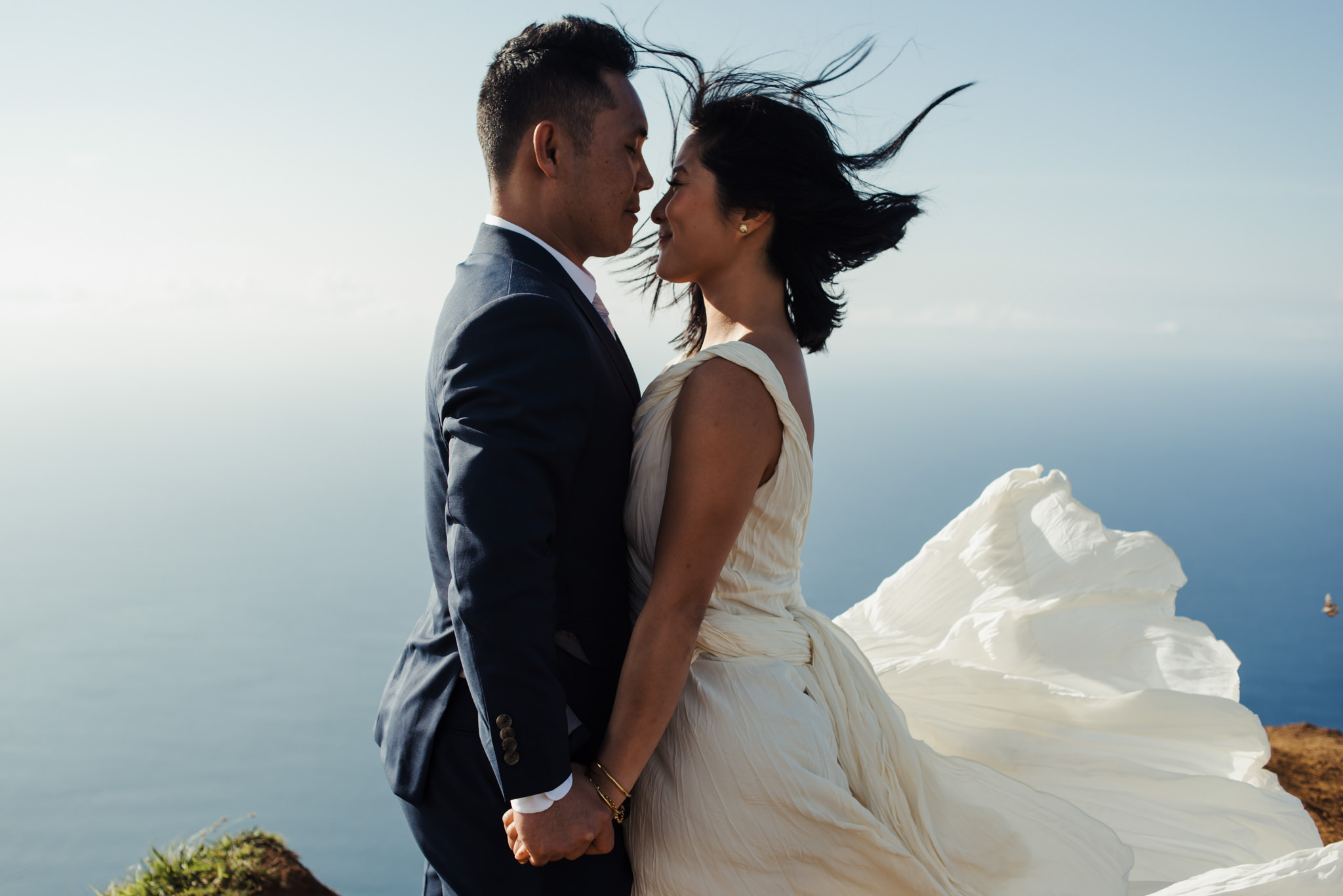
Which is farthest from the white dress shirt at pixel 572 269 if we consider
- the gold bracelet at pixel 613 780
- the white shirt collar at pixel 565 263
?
the gold bracelet at pixel 613 780

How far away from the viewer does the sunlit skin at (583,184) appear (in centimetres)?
180

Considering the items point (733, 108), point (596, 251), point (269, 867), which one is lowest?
point (269, 867)

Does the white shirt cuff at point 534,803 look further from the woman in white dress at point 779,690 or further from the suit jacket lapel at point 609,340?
the suit jacket lapel at point 609,340

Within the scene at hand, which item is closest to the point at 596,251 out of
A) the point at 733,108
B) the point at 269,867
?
the point at 733,108

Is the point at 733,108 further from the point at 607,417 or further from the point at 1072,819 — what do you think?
the point at 1072,819

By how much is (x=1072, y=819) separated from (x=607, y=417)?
209cm

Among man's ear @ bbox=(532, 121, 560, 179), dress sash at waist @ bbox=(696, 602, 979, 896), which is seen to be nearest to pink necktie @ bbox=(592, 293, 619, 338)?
man's ear @ bbox=(532, 121, 560, 179)

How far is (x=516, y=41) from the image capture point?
1896mm

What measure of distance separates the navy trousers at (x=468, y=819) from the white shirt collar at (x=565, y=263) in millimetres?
877

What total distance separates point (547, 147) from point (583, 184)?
109 millimetres

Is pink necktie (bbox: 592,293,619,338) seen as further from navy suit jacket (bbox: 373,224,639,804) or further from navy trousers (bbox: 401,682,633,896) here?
navy trousers (bbox: 401,682,633,896)

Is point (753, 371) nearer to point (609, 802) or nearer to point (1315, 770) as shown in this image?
point (609, 802)

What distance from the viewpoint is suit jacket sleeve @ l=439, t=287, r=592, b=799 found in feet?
4.70

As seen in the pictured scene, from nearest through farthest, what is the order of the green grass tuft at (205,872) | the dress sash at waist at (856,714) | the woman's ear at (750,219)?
1. the dress sash at waist at (856,714)
2. the woman's ear at (750,219)
3. the green grass tuft at (205,872)
